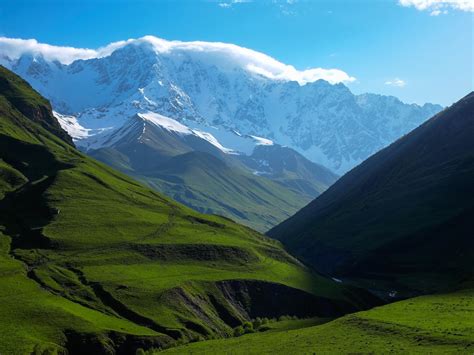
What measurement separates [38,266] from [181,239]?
185ft

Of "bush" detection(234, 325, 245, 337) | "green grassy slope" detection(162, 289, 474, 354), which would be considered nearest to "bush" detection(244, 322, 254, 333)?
"bush" detection(234, 325, 245, 337)

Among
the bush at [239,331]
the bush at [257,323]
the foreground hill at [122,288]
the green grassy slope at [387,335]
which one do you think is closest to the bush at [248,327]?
the bush at [239,331]

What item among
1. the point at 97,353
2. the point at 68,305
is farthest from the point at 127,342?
the point at 68,305

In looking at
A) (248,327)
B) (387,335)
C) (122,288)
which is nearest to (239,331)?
(248,327)

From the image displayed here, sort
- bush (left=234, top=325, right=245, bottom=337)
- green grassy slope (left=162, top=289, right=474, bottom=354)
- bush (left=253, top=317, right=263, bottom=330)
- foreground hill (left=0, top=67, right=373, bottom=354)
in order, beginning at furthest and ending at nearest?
bush (left=253, top=317, right=263, bottom=330) < bush (left=234, top=325, right=245, bottom=337) < foreground hill (left=0, top=67, right=373, bottom=354) < green grassy slope (left=162, top=289, right=474, bottom=354)

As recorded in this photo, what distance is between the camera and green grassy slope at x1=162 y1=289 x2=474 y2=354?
83500 mm

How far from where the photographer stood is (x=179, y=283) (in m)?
157

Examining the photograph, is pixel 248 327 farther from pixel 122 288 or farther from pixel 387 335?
pixel 387 335

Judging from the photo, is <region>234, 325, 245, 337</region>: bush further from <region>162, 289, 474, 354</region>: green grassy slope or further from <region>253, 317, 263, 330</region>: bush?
<region>162, 289, 474, 354</region>: green grassy slope

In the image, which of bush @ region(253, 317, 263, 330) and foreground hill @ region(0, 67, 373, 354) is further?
bush @ region(253, 317, 263, 330)

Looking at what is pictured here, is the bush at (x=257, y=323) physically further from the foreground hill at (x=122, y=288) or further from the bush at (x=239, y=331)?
the bush at (x=239, y=331)

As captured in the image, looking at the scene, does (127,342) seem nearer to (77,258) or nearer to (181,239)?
(77,258)

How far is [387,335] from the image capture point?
9431 cm

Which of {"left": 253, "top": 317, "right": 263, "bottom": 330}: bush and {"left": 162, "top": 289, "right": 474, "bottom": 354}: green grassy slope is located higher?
{"left": 162, "top": 289, "right": 474, "bottom": 354}: green grassy slope
